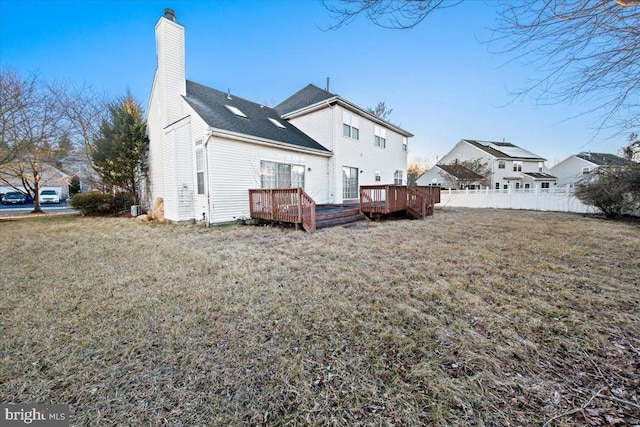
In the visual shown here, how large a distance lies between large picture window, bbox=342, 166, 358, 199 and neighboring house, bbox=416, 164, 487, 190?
15.9 metres

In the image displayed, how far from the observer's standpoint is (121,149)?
11.1 meters

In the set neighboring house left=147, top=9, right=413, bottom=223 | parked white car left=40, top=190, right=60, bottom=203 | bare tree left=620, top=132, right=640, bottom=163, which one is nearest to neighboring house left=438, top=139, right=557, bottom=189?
bare tree left=620, top=132, right=640, bottom=163

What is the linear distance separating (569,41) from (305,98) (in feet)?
39.1

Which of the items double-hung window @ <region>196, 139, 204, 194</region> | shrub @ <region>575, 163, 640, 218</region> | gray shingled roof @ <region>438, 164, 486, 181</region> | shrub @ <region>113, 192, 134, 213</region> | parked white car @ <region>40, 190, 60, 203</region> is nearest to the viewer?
double-hung window @ <region>196, 139, 204, 194</region>

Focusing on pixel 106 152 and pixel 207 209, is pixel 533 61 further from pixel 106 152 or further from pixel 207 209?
pixel 106 152

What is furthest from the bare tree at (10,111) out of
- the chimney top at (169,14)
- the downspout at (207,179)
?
the downspout at (207,179)

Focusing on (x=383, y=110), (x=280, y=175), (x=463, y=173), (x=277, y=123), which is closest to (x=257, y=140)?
(x=280, y=175)

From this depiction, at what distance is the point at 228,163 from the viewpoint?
8.29 m

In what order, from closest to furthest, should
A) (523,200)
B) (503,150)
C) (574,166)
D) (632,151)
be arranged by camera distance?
(632,151)
(523,200)
(503,150)
(574,166)

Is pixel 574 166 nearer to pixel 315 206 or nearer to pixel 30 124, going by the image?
pixel 315 206

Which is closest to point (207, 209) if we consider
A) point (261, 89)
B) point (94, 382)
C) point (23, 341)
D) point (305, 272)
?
point (305, 272)

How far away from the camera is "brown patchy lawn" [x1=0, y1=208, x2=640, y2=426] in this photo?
1.57 m

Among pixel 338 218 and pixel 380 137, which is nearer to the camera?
pixel 338 218

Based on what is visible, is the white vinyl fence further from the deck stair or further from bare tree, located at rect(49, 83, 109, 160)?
bare tree, located at rect(49, 83, 109, 160)
